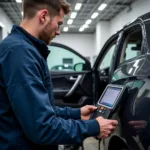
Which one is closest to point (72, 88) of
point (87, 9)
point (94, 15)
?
point (87, 9)

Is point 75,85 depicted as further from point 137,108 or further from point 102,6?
point 102,6

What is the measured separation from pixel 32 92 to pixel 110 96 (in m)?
0.74

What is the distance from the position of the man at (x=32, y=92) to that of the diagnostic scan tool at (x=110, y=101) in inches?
6.5

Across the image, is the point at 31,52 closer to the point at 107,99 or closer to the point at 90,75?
the point at 107,99

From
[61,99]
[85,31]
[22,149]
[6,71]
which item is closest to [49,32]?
[6,71]

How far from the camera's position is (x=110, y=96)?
5.74 ft

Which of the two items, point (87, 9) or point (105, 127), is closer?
point (105, 127)

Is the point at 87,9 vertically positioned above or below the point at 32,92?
above

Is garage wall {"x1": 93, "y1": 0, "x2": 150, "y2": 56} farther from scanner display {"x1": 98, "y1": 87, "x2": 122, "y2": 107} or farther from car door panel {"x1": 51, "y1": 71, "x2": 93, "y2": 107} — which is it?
scanner display {"x1": 98, "y1": 87, "x2": 122, "y2": 107}

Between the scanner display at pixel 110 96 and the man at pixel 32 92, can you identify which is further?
the scanner display at pixel 110 96

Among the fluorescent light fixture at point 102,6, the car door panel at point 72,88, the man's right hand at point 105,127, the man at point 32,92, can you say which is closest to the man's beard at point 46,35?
the man at point 32,92

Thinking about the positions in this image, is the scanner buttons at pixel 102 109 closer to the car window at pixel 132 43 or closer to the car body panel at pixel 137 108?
the car body panel at pixel 137 108

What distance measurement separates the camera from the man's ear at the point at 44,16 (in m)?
1.33

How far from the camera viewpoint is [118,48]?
285cm
